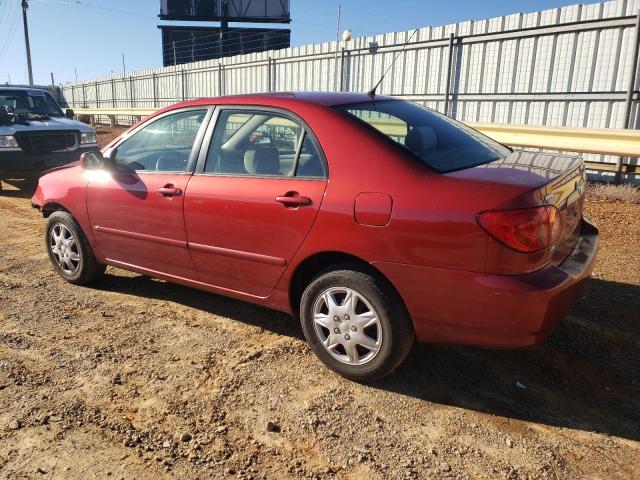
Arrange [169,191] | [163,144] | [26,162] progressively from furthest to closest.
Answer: [26,162] → [163,144] → [169,191]

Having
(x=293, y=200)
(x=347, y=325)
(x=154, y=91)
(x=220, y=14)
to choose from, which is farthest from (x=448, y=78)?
(x=220, y=14)

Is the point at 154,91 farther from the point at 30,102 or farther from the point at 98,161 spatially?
the point at 98,161

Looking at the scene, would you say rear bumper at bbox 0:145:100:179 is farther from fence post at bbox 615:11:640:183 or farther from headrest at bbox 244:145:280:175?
fence post at bbox 615:11:640:183

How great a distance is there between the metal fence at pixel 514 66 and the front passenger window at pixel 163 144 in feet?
17.0

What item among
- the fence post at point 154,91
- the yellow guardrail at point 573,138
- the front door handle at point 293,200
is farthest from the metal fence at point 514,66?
the fence post at point 154,91

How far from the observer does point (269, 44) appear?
37.5 metres

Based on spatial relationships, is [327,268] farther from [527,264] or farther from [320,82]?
[320,82]

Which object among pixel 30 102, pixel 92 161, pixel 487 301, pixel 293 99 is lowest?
pixel 487 301

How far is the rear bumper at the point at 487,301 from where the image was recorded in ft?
8.34

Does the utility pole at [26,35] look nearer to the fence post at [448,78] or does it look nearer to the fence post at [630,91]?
the fence post at [448,78]

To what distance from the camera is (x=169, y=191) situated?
3.76m

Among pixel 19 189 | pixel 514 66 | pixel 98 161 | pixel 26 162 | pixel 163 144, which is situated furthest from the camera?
pixel 19 189

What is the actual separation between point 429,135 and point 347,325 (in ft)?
4.22

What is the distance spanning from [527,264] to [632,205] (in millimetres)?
5862
